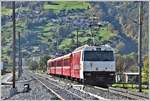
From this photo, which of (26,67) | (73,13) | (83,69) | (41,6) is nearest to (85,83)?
(83,69)

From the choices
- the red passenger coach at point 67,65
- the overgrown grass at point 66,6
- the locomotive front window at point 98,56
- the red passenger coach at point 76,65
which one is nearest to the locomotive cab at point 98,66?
the locomotive front window at point 98,56

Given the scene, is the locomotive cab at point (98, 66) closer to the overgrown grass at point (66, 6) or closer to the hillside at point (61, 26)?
the hillside at point (61, 26)

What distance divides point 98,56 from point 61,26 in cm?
9116

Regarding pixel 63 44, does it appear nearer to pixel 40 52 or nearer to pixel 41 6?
pixel 40 52

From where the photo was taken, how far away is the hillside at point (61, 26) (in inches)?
4296

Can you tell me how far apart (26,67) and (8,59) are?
62.8 meters

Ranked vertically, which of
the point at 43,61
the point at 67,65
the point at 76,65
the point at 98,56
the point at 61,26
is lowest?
the point at 43,61

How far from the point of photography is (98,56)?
35.9 m

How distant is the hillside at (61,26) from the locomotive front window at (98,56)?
54153 millimetres

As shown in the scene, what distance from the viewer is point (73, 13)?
475 feet

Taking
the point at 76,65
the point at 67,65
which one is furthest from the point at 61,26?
the point at 76,65

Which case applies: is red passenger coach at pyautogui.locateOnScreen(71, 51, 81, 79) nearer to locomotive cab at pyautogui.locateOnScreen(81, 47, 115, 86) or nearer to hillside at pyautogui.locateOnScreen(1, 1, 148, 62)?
locomotive cab at pyautogui.locateOnScreen(81, 47, 115, 86)

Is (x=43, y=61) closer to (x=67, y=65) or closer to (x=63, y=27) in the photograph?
(x=63, y=27)

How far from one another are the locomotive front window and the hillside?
54.2 metres
